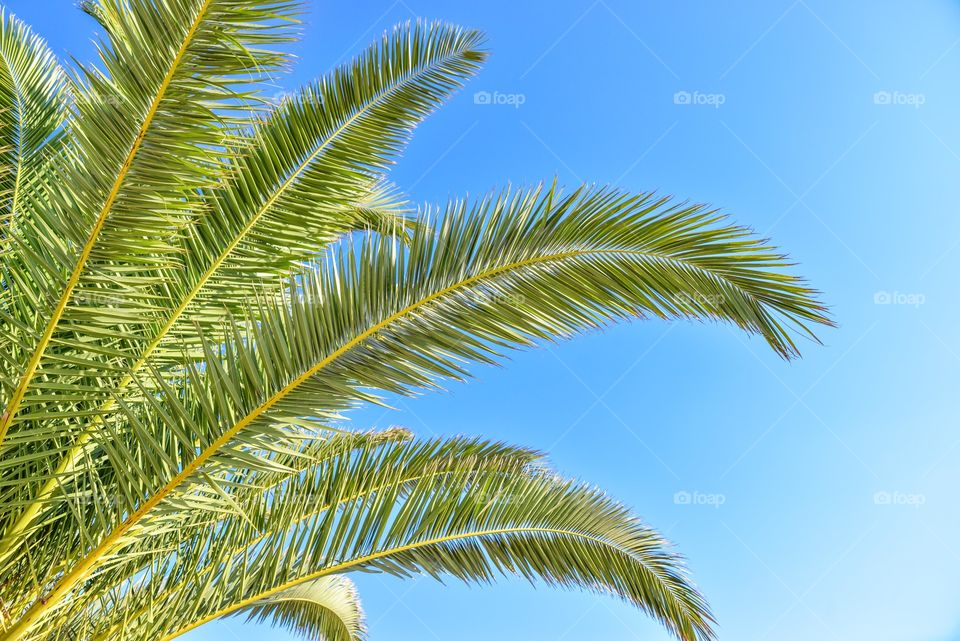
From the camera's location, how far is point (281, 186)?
11.9 feet

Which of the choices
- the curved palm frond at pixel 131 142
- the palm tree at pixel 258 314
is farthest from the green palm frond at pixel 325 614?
the curved palm frond at pixel 131 142

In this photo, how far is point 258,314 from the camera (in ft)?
10.6

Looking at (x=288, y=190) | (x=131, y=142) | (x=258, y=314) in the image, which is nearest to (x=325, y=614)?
(x=258, y=314)

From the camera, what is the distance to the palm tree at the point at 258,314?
262 centimetres

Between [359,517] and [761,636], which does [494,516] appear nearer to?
[359,517]

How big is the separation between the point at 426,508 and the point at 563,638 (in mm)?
7282

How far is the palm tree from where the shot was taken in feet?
8.59

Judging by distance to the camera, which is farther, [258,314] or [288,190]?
[288,190]

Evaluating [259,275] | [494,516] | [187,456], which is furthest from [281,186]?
[494,516]

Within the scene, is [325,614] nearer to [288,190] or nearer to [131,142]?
[288,190]


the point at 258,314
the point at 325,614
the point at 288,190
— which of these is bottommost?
the point at 325,614

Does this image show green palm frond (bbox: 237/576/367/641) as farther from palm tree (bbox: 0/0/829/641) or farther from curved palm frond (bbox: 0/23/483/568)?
curved palm frond (bbox: 0/23/483/568)

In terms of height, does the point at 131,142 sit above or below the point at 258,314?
above

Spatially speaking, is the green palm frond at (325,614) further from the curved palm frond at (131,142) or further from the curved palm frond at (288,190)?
the curved palm frond at (131,142)
